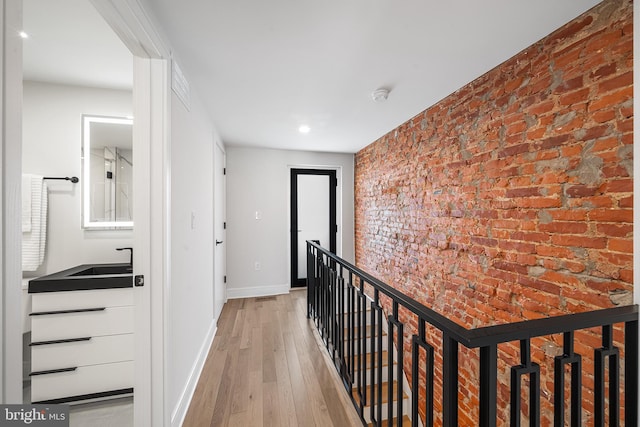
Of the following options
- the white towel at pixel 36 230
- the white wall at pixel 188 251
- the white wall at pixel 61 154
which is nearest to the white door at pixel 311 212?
the white wall at pixel 188 251

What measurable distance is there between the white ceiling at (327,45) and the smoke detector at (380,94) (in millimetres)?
46

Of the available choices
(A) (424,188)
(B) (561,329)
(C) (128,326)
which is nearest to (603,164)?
(B) (561,329)

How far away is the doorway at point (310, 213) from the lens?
411 cm

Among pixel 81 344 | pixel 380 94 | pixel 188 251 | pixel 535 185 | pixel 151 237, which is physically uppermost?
pixel 380 94

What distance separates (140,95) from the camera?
1294 millimetres

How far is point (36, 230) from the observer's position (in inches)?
72.4

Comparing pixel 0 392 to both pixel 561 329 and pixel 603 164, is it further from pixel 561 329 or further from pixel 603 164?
pixel 603 164

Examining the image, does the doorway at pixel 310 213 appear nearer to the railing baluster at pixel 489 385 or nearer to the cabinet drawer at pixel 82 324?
the cabinet drawer at pixel 82 324

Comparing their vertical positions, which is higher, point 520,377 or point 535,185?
point 535,185

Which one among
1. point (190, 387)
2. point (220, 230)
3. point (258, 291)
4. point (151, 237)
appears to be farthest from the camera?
point (258, 291)

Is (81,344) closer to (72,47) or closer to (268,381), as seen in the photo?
(268,381)

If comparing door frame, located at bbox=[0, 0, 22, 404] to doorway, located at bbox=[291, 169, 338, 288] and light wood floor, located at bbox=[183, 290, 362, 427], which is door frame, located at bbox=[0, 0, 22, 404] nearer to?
light wood floor, located at bbox=[183, 290, 362, 427]

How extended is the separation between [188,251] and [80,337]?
832 millimetres

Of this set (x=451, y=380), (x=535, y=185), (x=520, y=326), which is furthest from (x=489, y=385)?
(x=535, y=185)
